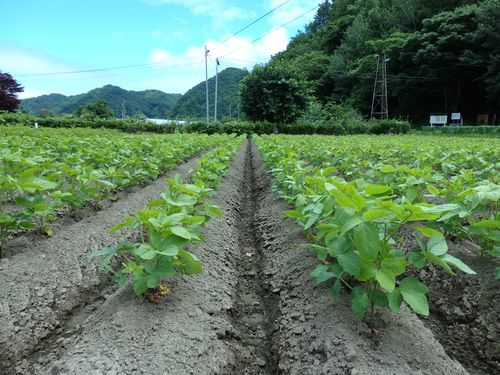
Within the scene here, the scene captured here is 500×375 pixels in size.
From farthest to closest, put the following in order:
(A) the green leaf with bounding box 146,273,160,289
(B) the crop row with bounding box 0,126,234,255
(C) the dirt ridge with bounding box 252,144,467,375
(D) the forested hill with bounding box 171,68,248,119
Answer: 1. (D) the forested hill with bounding box 171,68,248,119
2. (B) the crop row with bounding box 0,126,234,255
3. (A) the green leaf with bounding box 146,273,160,289
4. (C) the dirt ridge with bounding box 252,144,467,375

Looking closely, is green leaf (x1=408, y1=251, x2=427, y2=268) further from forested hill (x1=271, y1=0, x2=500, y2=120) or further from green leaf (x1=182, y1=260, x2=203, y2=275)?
forested hill (x1=271, y1=0, x2=500, y2=120)

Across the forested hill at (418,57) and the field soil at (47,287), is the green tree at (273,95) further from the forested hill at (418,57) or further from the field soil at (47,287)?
the field soil at (47,287)

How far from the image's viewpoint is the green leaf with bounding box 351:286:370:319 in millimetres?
1831

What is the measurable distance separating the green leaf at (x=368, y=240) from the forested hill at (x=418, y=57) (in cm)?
3704

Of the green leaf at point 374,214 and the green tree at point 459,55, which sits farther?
Answer: the green tree at point 459,55

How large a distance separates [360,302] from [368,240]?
0.39 m

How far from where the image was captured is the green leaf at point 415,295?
1.64m

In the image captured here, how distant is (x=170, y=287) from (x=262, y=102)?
31603 mm

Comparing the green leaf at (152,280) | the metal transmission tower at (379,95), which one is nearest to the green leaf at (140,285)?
the green leaf at (152,280)

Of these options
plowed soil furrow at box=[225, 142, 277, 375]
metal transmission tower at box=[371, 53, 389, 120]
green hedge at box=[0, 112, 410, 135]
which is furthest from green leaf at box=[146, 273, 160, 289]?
metal transmission tower at box=[371, 53, 389, 120]

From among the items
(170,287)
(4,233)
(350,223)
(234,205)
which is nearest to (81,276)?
(4,233)

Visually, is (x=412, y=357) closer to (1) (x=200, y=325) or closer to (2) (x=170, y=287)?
(1) (x=200, y=325)

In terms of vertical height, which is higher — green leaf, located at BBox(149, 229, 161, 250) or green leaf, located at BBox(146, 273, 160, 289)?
green leaf, located at BBox(149, 229, 161, 250)

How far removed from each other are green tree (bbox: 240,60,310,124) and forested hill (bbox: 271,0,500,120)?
144 inches
